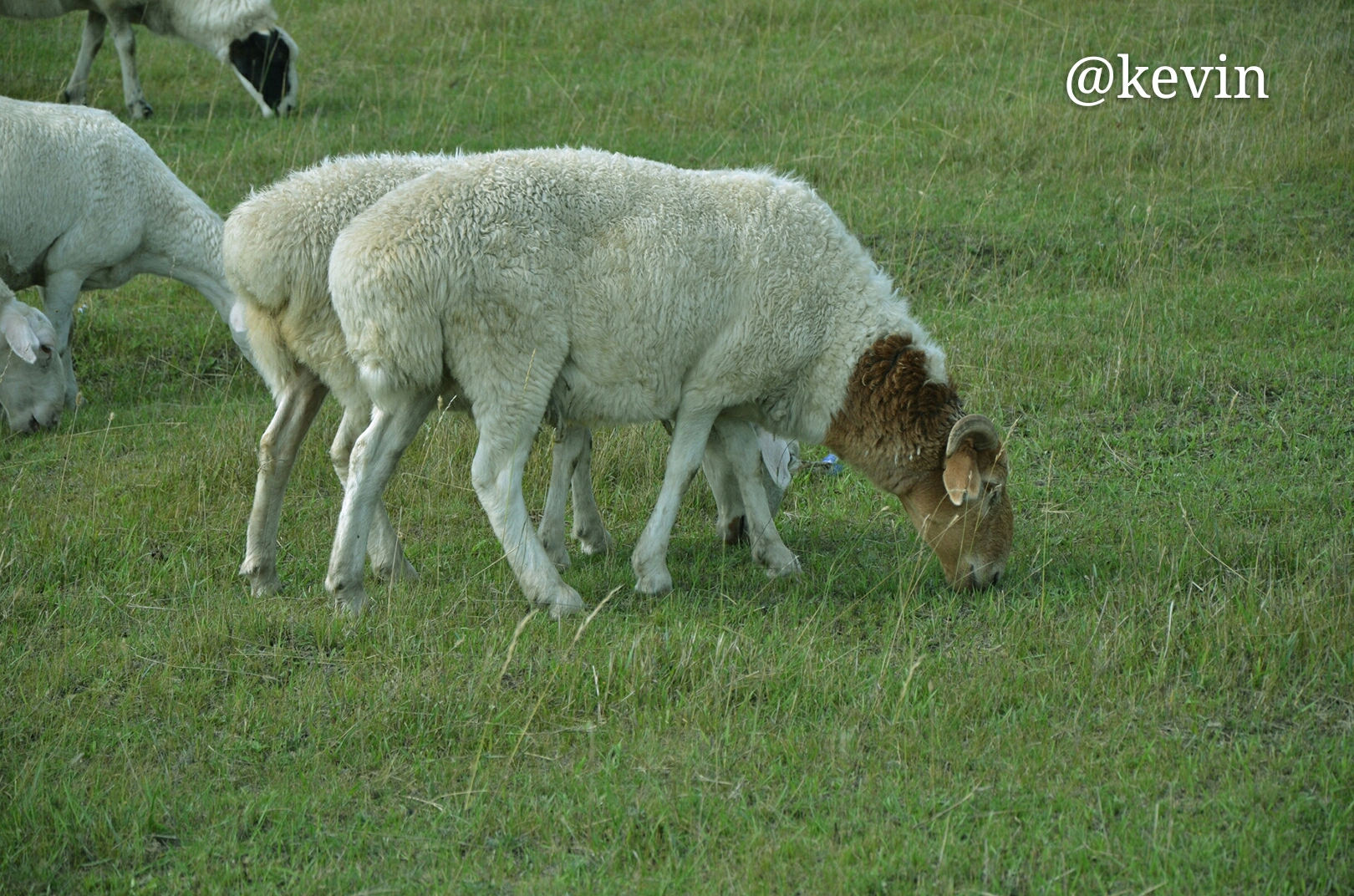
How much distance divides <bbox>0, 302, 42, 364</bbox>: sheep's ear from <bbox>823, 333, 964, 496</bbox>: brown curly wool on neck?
4.75 m

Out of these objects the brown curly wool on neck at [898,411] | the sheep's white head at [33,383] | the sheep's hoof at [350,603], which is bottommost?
the sheep's white head at [33,383]

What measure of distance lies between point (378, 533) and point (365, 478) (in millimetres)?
715

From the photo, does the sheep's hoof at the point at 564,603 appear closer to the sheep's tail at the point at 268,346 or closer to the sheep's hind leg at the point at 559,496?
the sheep's hind leg at the point at 559,496

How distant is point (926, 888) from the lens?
12.0 feet

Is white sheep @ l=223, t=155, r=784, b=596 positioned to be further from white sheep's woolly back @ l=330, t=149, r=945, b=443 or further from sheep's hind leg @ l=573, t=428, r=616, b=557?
white sheep's woolly back @ l=330, t=149, r=945, b=443

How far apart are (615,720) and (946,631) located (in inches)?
58.1

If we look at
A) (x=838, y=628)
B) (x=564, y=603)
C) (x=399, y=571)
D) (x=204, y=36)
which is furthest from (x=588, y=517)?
(x=204, y=36)

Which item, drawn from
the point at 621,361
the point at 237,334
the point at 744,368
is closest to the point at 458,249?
the point at 621,361

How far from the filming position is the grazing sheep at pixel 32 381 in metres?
8.20

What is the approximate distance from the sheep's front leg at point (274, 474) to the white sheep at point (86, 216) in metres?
2.38

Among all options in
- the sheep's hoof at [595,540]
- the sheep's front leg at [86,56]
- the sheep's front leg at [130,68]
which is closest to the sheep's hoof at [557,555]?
the sheep's hoof at [595,540]

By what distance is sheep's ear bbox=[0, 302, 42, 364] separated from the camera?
771cm

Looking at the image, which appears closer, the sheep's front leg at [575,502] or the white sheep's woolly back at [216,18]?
the sheep's front leg at [575,502]

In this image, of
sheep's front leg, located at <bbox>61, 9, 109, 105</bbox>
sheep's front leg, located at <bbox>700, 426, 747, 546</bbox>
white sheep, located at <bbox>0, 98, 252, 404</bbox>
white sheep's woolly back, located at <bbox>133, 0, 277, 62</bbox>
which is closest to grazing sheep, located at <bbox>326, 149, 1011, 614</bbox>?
sheep's front leg, located at <bbox>700, 426, 747, 546</bbox>
